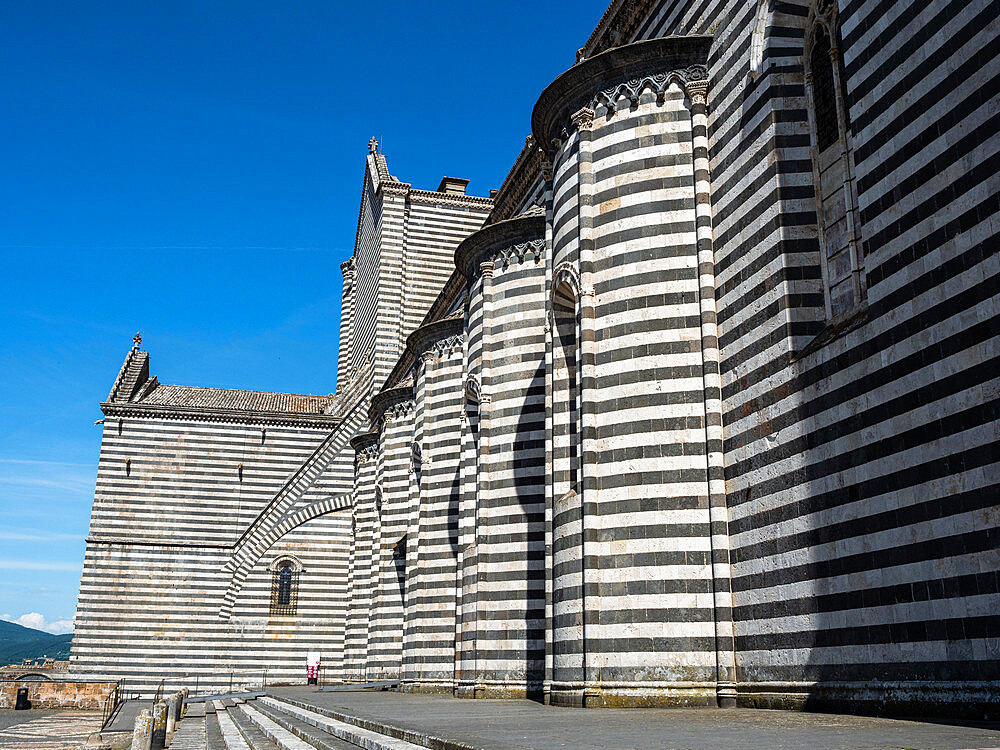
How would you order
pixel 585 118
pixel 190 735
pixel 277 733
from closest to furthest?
pixel 277 733 → pixel 190 735 → pixel 585 118

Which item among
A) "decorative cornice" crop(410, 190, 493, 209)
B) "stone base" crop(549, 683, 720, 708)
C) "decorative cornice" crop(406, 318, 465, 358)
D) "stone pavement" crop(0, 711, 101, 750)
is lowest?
"stone pavement" crop(0, 711, 101, 750)

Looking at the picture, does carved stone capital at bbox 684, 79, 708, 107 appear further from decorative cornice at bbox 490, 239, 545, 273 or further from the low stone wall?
the low stone wall

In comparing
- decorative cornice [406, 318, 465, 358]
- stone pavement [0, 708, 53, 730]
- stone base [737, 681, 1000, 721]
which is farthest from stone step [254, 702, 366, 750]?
stone pavement [0, 708, 53, 730]

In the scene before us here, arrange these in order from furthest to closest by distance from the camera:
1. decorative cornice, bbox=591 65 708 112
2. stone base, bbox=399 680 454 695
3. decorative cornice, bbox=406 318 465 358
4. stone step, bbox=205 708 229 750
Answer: decorative cornice, bbox=406 318 465 358, stone base, bbox=399 680 454 695, decorative cornice, bbox=591 65 708 112, stone step, bbox=205 708 229 750

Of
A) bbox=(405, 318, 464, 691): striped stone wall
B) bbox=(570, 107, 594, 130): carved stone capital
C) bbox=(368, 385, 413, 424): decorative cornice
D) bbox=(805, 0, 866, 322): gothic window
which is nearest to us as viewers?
bbox=(805, 0, 866, 322): gothic window

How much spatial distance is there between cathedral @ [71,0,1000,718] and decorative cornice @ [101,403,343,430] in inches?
676

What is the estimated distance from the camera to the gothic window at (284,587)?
30516 mm

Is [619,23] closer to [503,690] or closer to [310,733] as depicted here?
[503,690]

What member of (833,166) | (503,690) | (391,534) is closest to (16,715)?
(391,534)

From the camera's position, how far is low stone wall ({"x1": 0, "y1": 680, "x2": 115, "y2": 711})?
993 inches

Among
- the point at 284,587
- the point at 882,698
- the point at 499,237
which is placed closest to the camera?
the point at 882,698

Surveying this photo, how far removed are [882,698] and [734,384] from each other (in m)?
4.02

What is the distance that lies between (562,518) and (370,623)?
13325 mm

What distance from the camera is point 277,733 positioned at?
362 inches
